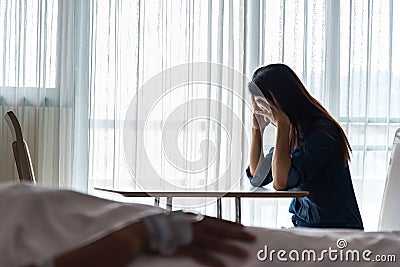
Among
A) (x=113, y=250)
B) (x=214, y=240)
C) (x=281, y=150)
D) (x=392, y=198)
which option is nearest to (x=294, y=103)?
(x=281, y=150)

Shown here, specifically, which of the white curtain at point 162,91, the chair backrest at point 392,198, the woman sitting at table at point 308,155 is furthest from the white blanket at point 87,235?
the white curtain at point 162,91

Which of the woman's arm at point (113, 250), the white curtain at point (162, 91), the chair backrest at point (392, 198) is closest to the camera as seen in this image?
the woman's arm at point (113, 250)

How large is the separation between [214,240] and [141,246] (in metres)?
0.10

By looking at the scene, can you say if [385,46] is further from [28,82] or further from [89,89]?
[28,82]

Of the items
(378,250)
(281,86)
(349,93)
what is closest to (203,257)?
(378,250)

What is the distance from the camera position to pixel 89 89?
12.7ft

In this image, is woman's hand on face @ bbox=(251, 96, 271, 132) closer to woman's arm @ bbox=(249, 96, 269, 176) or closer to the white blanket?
woman's arm @ bbox=(249, 96, 269, 176)

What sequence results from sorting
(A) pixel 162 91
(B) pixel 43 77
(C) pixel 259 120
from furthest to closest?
(A) pixel 162 91
(B) pixel 43 77
(C) pixel 259 120

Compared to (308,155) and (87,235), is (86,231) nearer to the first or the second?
(87,235)

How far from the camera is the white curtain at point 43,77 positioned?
379 centimetres

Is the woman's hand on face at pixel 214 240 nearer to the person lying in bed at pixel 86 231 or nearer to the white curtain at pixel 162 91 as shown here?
the person lying in bed at pixel 86 231

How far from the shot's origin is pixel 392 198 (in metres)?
2.82

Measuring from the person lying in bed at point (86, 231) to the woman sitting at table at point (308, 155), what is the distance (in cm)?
183

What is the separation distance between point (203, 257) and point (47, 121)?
3.14 metres
